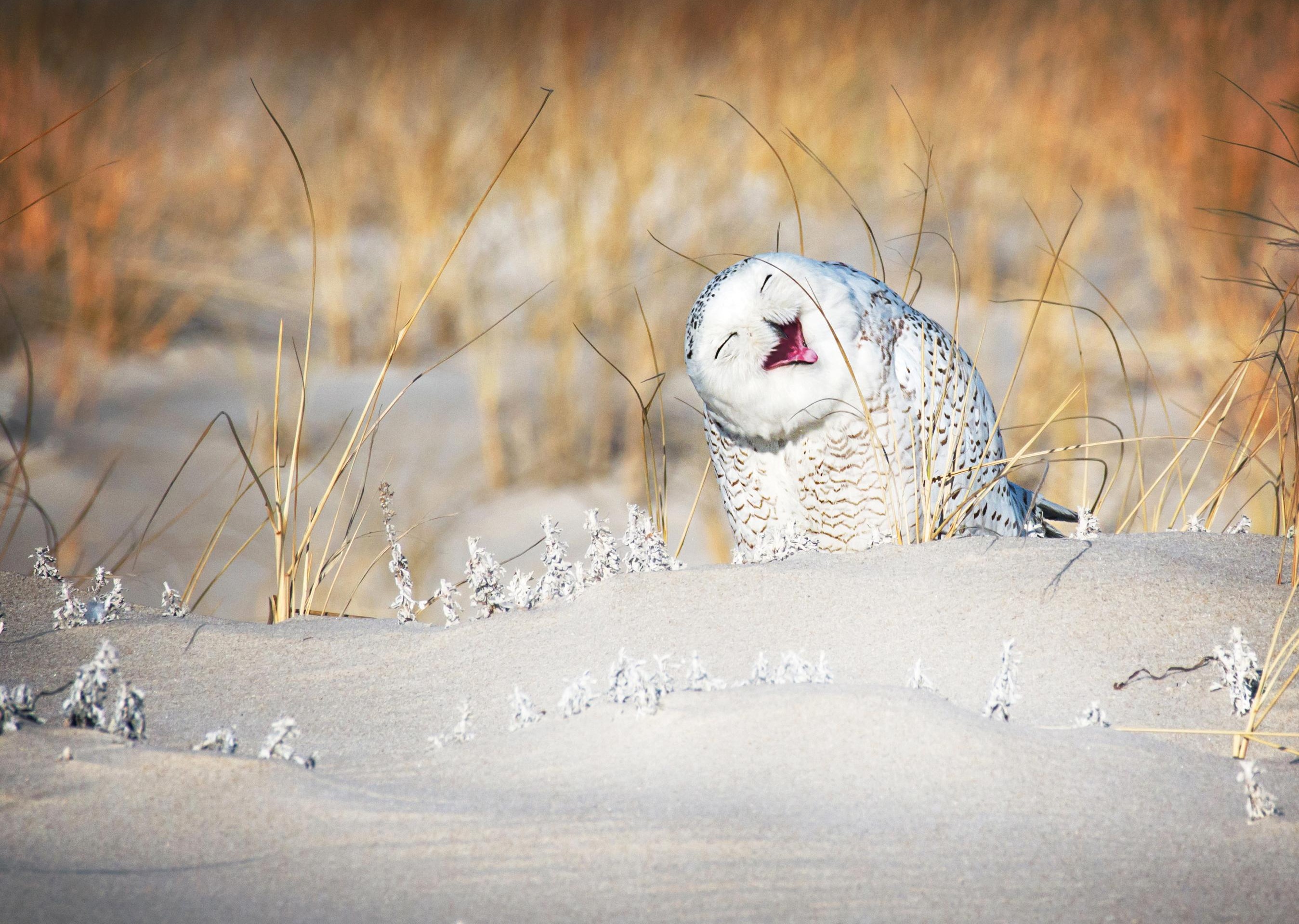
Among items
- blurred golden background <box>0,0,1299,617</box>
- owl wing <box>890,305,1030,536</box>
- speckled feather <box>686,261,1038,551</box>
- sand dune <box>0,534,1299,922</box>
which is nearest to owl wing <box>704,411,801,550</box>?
speckled feather <box>686,261,1038,551</box>

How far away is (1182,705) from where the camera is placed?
4.55ft

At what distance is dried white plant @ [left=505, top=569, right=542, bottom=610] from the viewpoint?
1.75 metres

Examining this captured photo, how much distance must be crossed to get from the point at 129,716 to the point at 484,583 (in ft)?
2.27

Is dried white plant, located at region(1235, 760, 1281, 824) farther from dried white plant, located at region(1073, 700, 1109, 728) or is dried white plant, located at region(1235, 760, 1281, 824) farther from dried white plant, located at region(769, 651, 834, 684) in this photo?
dried white plant, located at region(769, 651, 834, 684)

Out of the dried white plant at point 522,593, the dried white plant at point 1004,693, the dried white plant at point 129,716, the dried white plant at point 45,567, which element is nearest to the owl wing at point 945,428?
the dried white plant at point 1004,693

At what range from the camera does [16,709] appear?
3.96 feet

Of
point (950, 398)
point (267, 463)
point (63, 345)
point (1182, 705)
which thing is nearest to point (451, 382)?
point (267, 463)

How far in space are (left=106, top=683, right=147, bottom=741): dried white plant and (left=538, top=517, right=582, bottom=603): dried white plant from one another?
712mm

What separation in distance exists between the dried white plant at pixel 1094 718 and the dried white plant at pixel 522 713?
0.67 meters

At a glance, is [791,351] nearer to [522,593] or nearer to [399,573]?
[522,593]

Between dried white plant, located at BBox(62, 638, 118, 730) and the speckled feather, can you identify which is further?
the speckled feather

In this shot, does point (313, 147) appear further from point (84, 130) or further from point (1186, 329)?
point (1186, 329)

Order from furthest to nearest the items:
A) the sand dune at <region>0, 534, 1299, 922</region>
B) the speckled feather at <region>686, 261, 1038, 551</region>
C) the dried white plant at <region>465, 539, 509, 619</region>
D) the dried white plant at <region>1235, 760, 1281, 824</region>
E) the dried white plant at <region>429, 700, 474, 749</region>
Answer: the speckled feather at <region>686, 261, 1038, 551</region> → the dried white plant at <region>465, 539, 509, 619</region> → the dried white plant at <region>429, 700, 474, 749</region> → the dried white plant at <region>1235, 760, 1281, 824</region> → the sand dune at <region>0, 534, 1299, 922</region>

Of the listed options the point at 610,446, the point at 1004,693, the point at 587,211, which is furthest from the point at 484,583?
the point at 587,211
